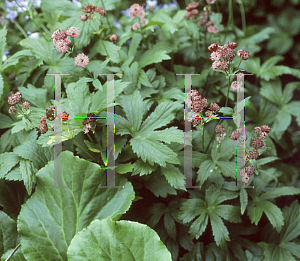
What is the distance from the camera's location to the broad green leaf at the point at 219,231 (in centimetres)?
124

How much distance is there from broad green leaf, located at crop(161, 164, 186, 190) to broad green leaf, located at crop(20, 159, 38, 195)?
59cm

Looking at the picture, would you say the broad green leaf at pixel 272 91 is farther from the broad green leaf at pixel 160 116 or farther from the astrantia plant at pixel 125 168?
the broad green leaf at pixel 160 116

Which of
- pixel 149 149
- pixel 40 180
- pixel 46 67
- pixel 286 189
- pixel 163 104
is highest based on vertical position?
pixel 46 67

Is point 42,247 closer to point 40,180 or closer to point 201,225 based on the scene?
point 40,180

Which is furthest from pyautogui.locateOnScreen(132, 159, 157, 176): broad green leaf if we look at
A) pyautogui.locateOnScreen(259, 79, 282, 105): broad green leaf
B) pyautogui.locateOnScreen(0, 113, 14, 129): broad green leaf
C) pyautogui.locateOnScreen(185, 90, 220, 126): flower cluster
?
pyautogui.locateOnScreen(259, 79, 282, 105): broad green leaf

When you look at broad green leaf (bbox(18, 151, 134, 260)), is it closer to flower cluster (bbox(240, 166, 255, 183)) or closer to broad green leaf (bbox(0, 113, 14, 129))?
broad green leaf (bbox(0, 113, 14, 129))

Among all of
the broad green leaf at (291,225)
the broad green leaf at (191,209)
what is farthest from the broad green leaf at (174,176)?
the broad green leaf at (291,225)

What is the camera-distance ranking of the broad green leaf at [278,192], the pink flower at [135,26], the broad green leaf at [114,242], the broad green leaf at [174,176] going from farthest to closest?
the pink flower at [135,26] → the broad green leaf at [278,192] → the broad green leaf at [174,176] → the broad green leaf at [114,242]

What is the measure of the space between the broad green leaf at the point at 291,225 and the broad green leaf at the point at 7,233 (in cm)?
132

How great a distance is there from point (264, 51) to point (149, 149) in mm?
2894

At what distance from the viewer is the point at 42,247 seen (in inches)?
48.4

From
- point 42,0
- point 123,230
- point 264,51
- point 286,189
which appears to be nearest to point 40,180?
point 123,230

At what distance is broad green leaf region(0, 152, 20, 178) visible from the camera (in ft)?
4.08

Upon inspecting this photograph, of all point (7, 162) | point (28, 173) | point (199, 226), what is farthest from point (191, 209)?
point (7, 162)
